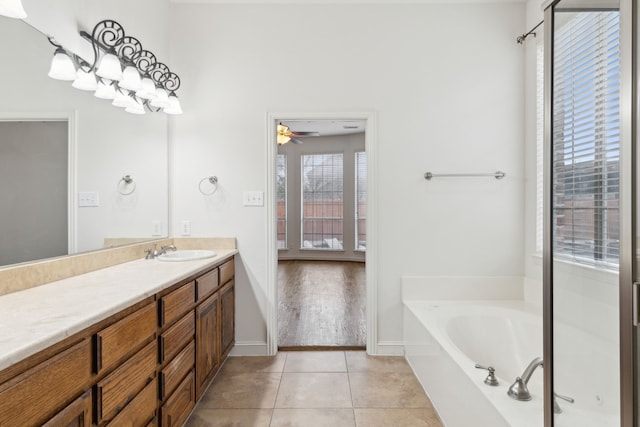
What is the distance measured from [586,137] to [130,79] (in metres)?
2.36

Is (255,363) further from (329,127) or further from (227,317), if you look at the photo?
(329,127)

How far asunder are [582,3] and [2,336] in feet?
5.95

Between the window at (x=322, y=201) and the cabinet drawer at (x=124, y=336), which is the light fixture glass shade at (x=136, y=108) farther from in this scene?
the window at (x=322, y=201)

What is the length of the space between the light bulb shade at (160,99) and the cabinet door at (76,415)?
6.46ft

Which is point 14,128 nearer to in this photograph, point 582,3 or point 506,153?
point 582,3

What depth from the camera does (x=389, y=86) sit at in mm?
2902

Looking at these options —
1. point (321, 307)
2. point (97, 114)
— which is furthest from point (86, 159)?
point (321, 307)

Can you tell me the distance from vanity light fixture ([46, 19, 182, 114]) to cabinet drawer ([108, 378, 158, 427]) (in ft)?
5.00

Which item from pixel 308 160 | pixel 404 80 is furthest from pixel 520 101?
pixel 308 160

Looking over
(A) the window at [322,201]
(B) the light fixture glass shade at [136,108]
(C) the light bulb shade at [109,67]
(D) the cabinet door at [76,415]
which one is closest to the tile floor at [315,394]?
(D) the cabinet door at [76,415]

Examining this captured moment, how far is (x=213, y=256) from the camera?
2.51 m

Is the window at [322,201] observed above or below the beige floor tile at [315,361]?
above

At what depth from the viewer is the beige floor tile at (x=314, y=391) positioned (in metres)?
2.22

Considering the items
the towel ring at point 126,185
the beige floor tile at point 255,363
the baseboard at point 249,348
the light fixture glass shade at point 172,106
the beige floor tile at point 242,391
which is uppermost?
the light fixture glass shade at point 172,106
